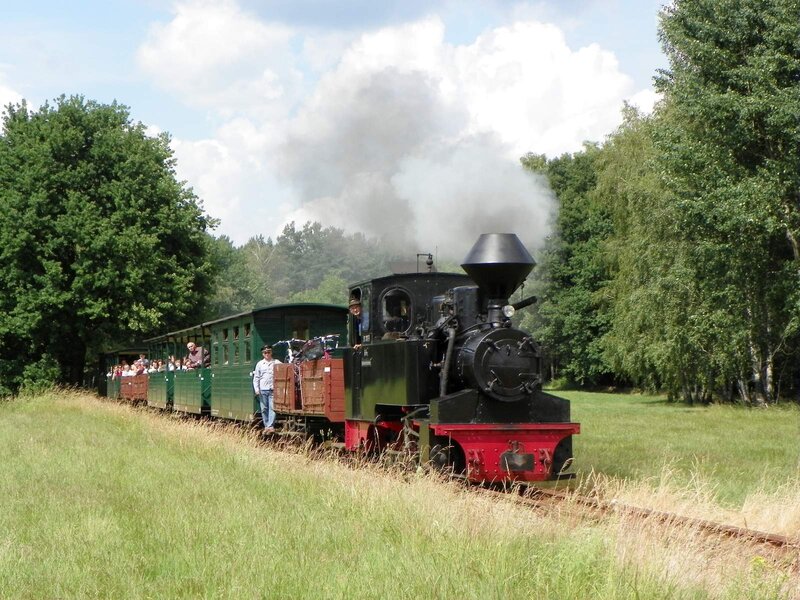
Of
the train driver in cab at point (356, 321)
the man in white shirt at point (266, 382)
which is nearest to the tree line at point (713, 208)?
the man in white shirt at point (266, 382)

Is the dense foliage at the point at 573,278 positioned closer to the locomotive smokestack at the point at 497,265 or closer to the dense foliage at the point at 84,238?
the dense foliage at the point at 84,238

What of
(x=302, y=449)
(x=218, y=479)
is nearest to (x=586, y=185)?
(x=302, y=449)

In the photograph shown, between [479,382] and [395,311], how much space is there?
6.22ft

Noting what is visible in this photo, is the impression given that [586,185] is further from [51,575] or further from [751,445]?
[51,575]

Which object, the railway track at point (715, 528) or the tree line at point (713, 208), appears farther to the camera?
the tree line at point (713, 208)

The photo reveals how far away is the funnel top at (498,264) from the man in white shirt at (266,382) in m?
7.35

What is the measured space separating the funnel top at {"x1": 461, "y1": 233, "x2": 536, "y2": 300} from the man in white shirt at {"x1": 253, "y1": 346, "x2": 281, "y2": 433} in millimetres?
7351

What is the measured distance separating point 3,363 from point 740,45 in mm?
26432

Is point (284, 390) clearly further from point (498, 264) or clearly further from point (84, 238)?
point (84, 238)

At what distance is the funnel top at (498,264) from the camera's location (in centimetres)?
1129

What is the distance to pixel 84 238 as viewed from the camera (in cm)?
3544

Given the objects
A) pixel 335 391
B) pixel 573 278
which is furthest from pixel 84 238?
pixel 573 278

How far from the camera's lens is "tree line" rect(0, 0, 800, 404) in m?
23.8

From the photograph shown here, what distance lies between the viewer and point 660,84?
26.4 m
